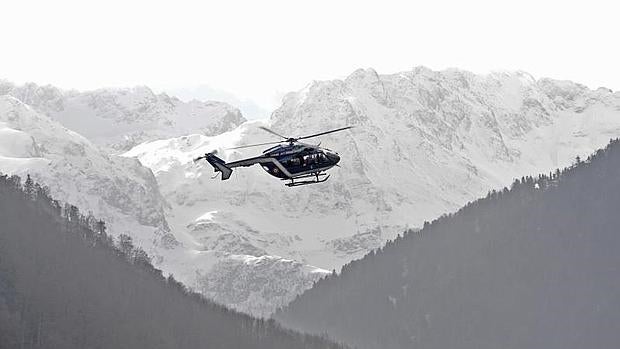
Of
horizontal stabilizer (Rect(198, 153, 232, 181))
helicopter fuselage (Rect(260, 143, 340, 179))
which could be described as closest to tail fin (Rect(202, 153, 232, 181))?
horizontal stabilizer (Rect(198, 153, 232, 181))

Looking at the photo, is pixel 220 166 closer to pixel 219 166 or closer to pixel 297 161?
pixel 219 166

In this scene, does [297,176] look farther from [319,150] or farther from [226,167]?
[226,167]

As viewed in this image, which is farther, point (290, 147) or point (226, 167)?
point (226, 167)

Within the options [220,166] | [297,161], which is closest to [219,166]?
[220,166]

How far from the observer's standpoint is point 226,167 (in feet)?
424

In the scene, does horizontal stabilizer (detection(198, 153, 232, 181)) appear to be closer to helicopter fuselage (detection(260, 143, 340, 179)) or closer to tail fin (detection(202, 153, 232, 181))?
tail fin (detection(202, 153, 232, 181))

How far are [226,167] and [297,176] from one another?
13165 mm

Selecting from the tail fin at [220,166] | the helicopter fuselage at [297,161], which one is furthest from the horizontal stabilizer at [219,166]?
the helicopter fuselage at [297,161]

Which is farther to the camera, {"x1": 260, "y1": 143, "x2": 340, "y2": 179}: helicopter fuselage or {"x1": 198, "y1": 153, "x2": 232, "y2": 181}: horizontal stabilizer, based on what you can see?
{"x1": 198, "y1": 153, "x2": 232, "y2": 181}: horizontal stabilizer

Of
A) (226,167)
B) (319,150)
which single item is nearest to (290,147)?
(319,150)

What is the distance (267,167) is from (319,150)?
584cm

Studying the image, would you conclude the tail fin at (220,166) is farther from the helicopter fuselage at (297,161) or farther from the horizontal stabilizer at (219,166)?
the helicopter fuselage at (297,161)

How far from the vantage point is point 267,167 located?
122 m

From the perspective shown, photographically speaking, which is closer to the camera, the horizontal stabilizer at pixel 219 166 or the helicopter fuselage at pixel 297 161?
the helicopter fuselage at pixel 297 161
